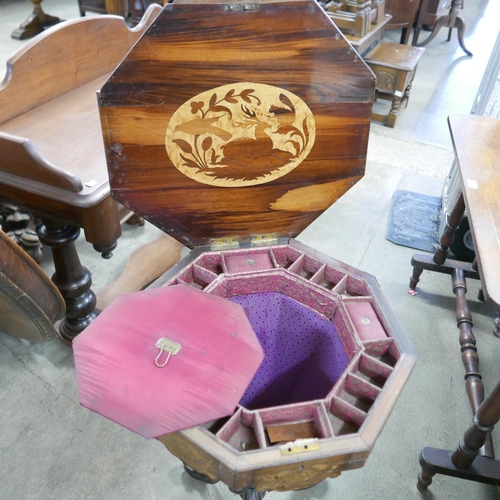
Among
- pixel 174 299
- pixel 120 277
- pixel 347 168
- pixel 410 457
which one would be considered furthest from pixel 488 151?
pixel 120 277

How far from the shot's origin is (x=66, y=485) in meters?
1.61

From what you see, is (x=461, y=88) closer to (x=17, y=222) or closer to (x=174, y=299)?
(x=17, y=222)

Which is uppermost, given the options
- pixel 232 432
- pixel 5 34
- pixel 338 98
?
pixel 338 98

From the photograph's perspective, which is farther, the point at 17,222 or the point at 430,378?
the point at 17,222

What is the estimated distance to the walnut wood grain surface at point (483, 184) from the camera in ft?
4.04

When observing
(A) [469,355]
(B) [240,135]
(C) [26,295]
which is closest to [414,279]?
(A) [469,355]

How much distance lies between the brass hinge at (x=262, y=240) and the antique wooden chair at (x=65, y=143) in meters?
0.50

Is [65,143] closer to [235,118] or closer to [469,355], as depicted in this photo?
[235,118]

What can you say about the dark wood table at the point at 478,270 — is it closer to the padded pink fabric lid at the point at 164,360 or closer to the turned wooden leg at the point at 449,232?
the turned wooden leg at the point at 449,232

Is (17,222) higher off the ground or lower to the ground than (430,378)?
higher

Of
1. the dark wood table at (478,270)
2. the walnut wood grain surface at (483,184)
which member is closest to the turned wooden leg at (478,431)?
the dark wood table at (478,270)

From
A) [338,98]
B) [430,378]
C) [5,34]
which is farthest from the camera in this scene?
[5,34]

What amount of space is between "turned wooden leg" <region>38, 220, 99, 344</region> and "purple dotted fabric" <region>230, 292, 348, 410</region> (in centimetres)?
78

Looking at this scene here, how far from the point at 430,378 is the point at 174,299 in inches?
55.0
